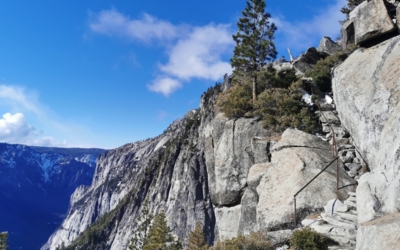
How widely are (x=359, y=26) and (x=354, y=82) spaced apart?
5.18 m

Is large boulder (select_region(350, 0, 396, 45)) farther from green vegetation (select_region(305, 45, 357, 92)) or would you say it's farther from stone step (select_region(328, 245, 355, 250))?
stone step (select_region(328, 245, 355, 250))

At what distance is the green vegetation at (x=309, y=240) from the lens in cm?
1195

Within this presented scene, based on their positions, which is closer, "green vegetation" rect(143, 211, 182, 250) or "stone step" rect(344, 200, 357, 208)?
"stone step" rect(344, 200, 357, 208)

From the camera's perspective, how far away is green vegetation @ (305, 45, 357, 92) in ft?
94.9

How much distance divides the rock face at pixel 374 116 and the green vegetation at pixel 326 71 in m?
9.05

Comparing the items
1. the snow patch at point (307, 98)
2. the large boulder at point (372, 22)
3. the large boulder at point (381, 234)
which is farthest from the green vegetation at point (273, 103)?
the large boulder at point (381, 234)

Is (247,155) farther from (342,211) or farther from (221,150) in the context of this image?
(342,211)

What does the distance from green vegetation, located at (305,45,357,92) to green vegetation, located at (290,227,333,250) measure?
64.8 feet

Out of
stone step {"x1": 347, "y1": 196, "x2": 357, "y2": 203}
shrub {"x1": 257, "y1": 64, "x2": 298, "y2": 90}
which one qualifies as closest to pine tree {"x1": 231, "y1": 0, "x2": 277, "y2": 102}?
shrub {"x1": 257, "y1": 64, "x2": 298, "y2": 90}

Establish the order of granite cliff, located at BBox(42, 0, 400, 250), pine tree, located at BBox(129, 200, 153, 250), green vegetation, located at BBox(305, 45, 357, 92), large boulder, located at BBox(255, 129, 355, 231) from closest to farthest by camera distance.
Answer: granite cliff, located at BBox(42, 0, 400, 250), large boulder, located at BBox(255, 129, 355, 231), green vegetation, located at BBox(305, 45, 357, 92), pine tree, located at BBox(129, 200, 153, 250)

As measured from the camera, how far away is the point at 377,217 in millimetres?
10477

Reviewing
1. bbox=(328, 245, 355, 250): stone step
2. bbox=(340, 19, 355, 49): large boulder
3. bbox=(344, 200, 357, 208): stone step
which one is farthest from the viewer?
bbox=(340, 19, 355, 49): large boulder

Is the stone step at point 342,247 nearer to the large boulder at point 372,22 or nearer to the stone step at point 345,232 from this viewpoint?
the stone step at point 345,232

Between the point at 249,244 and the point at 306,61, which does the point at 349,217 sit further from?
the point at 306,61
